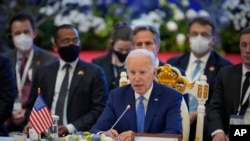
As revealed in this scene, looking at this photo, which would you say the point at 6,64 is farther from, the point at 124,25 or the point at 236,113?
the point at 236,113

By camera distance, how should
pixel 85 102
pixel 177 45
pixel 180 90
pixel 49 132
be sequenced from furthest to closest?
pixel 177 45 → pixel 85 102 → pixel 180 90 → pixel 49 132

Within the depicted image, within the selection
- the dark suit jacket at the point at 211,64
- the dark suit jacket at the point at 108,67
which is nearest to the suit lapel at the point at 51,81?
the dark suit jacket at the point at 108,67

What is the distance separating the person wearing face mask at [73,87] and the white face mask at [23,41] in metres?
0.96

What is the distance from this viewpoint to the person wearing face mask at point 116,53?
7160 millimetres

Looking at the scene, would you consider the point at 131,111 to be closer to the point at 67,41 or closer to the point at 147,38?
the point at 147,38

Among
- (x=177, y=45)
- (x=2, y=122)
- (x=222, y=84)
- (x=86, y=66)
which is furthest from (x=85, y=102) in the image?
(x=177, y=45)

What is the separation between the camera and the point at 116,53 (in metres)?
7.20

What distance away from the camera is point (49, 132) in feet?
16.1

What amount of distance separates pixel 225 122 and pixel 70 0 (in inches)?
181

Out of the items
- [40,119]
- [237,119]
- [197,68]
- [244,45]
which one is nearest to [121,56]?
[197,68]

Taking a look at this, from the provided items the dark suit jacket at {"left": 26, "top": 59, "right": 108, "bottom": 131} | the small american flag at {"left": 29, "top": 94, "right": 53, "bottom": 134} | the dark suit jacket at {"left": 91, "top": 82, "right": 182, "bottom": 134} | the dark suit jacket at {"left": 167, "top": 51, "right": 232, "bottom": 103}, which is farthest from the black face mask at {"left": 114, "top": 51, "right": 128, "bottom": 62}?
the small american flag at {"left": 29, "top": 94, "right": 53, "bottom": 134}

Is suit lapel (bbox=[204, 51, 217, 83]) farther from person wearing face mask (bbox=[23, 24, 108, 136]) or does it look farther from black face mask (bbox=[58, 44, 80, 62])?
black face mask (bbox=[58, 44, 80, 62])

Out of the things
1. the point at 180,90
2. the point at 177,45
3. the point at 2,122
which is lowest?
the point at 2,122

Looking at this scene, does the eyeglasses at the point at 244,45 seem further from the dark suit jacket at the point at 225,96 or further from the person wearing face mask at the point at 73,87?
the person wearing face mask at the point at 73,87
